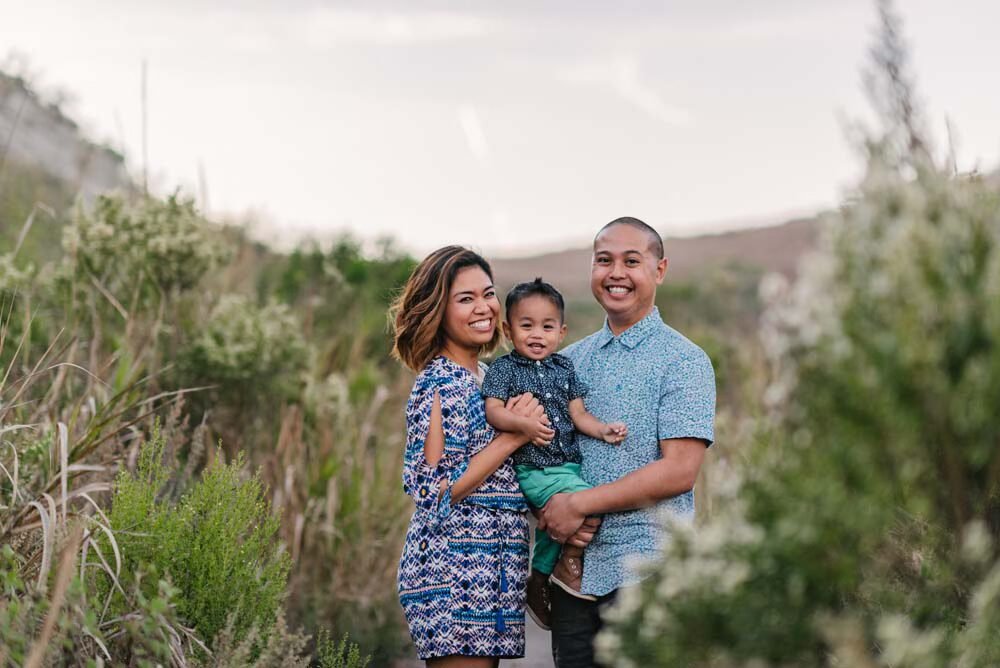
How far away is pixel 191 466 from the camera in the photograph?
15.0ft

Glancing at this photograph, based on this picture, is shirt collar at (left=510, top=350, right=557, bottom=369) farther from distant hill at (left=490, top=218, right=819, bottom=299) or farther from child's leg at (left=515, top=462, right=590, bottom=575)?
distant hill at (left=490, top=218, right=819, bottom=299)

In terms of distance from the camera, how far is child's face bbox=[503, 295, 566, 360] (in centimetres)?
367

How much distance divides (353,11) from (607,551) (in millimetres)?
9211

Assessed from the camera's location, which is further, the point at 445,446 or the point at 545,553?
the point at 545,553

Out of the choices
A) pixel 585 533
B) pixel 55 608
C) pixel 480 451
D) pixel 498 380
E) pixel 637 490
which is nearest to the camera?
pixel 55 608

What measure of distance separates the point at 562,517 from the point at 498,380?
554mm

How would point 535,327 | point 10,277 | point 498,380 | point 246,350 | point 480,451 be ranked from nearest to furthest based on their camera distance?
point 480,451, point 498,380, point 535,327, point 10,277, point 246,350

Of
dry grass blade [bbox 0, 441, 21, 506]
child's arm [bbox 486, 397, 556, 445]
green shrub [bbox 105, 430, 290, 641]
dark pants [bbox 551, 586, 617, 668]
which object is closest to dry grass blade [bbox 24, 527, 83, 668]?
dry grass blade [bbox 0, 441, 21, 506]

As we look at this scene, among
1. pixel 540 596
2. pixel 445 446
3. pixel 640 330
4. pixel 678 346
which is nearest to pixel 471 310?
pixel 445 446

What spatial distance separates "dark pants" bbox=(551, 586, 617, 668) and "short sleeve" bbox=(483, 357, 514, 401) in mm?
726

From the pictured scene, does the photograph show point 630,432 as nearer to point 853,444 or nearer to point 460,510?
point 460,510

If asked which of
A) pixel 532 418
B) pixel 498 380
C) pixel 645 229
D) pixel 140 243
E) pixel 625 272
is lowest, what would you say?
pixel 532 418

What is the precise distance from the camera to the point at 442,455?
3.44m

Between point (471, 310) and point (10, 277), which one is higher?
point (10, 277)
